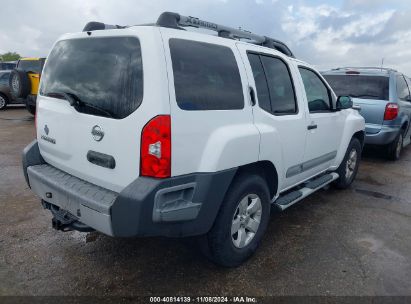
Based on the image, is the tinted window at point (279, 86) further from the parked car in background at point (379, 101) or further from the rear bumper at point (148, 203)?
the parked car in background at point (379, 101)

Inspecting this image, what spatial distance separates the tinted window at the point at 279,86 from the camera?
3.31m

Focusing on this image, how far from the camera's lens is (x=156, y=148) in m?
2.26

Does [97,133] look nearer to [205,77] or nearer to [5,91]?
[205,77]

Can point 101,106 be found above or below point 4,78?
below

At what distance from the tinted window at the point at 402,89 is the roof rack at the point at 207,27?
12.5ft

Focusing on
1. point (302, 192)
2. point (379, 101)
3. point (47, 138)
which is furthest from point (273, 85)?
point (379, 101)

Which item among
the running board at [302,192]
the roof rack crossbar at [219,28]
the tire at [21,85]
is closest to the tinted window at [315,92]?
the roof rack crossbar at [219,28]

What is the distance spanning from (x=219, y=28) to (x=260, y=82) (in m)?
0.63

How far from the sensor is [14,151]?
7.27 metres

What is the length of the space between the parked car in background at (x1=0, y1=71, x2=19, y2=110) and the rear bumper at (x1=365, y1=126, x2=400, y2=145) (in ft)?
43.8

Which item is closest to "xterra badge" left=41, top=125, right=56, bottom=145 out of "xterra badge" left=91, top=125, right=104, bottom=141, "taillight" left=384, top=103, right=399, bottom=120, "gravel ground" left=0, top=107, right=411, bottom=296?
"xterra badge" left=91, top=125, right=104, bottom=141

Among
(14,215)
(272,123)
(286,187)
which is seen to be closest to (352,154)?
(286,187)

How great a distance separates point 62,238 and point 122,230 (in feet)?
4.96

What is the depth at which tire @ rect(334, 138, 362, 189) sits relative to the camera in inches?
194
